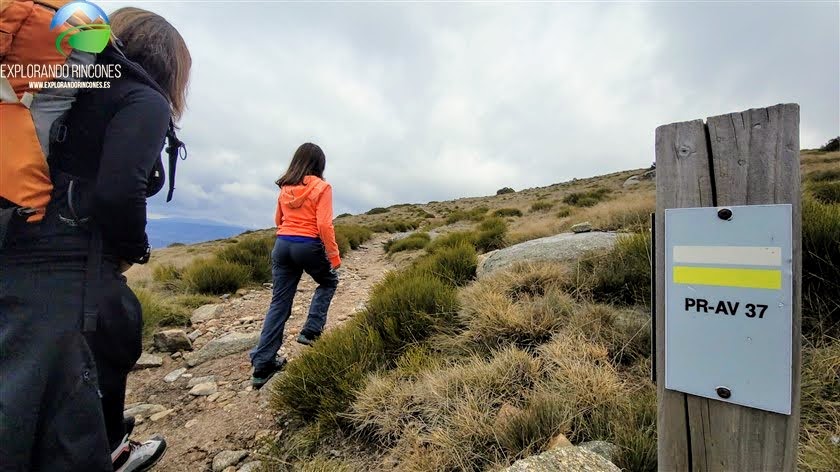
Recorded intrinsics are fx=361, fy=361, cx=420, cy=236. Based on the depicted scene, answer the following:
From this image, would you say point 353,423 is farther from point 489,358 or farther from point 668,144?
point 668,144

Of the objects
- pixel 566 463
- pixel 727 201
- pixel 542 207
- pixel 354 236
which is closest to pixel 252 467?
pixel 566 463

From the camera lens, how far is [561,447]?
5.50 feet

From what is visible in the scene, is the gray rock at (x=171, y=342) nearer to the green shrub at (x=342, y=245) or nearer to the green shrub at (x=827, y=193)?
the green shrub at (x=342, y=245)

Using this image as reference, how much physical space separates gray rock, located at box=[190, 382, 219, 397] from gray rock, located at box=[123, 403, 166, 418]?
0.25 m

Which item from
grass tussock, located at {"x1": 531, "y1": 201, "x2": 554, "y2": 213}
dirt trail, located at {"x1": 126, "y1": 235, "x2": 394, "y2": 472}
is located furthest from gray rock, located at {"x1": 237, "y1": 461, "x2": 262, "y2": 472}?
grass tussock, located at {"x1": 531, "y1": 201, "x2": 554, "y2": 213}

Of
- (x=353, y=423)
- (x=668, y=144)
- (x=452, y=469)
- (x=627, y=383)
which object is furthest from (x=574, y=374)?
(x=668, y=144)

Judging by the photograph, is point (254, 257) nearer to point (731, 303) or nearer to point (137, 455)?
point (137, 455)

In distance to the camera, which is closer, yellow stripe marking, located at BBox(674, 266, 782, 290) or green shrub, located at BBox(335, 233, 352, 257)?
yellow stripe marking, located at BBox(674, 266, 782, 290)

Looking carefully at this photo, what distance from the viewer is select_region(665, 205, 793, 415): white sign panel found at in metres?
0.95

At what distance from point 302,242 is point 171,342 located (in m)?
2.00

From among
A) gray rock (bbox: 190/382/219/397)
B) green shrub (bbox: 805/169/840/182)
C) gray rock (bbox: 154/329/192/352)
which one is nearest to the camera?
gray rock (bbox: 190/382/219/397)

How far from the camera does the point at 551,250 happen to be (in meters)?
4.84

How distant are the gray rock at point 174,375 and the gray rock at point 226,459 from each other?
1.53 m

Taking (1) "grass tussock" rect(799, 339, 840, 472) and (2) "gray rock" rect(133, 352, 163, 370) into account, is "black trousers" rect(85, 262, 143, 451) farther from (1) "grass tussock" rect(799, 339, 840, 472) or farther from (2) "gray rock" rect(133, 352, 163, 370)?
(1) "grass tussock" rect(799, 339, 840, 472)
